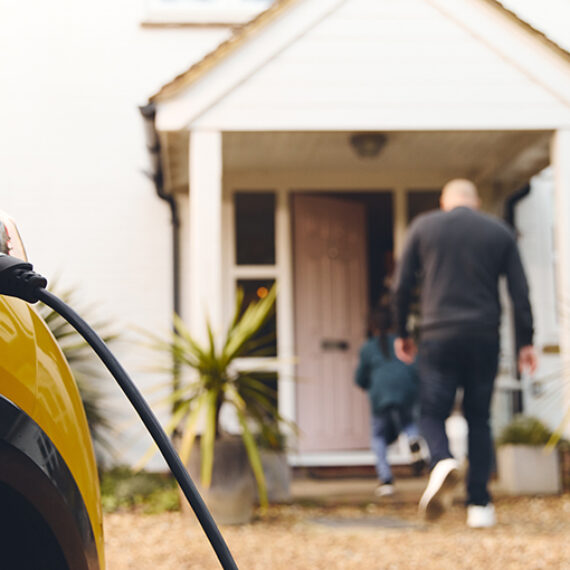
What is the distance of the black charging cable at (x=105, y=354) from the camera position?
121cm

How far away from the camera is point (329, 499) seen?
6.04 m

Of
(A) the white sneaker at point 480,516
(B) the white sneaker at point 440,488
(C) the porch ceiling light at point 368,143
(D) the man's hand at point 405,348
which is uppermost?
(C) the porch ceiling light at point 368,143

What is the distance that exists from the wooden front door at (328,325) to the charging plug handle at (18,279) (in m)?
6.29

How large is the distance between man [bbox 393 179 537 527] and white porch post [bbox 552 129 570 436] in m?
1.24

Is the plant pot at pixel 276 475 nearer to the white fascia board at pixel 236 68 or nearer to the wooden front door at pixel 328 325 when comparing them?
the wooden front door at pixel 328 325

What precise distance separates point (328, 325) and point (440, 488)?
3.35 m

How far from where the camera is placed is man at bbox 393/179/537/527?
465 centimetres

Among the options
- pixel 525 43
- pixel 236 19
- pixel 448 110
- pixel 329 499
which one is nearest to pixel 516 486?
pixel 329 499

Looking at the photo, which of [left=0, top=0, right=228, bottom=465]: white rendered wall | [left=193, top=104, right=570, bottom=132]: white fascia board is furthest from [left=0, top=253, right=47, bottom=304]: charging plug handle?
[left=0, top=0, right=228, bottom=465]: white rendered wall

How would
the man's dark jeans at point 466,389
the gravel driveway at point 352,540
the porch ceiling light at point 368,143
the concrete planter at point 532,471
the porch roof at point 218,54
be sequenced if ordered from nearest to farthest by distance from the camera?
the gravel driveway at point 352,540 → the man's dark jeans at point 466,389 → the porch roof at point 218,54 → the concrete planter at point 532,471 → the porch ceiling light at point 368,143

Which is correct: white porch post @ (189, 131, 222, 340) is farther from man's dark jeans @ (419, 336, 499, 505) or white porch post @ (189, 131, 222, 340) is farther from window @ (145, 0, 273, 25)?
window @ (145, 0, 273, 25)

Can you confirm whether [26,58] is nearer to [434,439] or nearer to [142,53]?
[142,53]

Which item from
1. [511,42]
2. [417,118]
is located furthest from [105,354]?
[511,42]

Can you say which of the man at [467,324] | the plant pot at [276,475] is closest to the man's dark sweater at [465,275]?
the man at [467,324]
